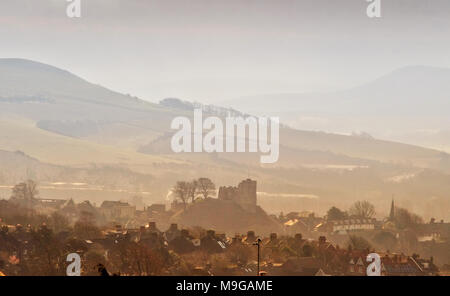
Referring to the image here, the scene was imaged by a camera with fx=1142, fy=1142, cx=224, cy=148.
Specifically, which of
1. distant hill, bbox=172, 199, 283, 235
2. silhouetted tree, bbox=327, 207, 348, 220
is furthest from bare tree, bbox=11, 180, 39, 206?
silhouetted tree, bbox=327, 207, 348, 220

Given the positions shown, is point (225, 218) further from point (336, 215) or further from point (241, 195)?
point (336, 215)

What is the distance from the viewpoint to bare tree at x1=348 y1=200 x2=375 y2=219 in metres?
139

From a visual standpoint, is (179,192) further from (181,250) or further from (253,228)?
(181,250)

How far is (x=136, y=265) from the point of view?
66.0 metres

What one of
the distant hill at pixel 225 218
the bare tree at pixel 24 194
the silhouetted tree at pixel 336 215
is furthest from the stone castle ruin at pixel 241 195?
the bare tree at pixel 24 194

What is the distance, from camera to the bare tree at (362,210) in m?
139

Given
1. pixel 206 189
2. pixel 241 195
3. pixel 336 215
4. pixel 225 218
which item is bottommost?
pixel 225 218

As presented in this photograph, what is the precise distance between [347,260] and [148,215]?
57.9 meters

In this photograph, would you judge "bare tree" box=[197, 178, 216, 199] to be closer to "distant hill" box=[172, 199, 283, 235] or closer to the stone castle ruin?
the stone castle ruin

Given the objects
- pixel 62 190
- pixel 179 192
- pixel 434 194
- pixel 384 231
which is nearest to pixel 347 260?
pixel 384 231

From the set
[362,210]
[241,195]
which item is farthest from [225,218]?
[362,210]

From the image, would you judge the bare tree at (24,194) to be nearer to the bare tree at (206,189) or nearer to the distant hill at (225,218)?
the distant hill at (225,218)

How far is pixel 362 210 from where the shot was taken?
470 ft

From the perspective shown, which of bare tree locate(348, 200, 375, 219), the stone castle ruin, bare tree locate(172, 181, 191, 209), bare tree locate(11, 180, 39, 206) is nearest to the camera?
the stone castle ruin
